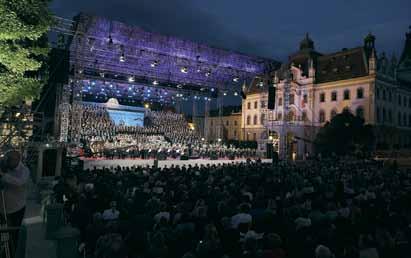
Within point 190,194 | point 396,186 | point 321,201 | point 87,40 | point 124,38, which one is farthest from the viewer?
point 124,38

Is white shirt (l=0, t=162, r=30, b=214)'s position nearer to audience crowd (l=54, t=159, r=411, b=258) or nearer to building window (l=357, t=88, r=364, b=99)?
audience crowd (l=54, t=159, r=411, b=258)

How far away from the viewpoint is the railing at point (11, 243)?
4301mm

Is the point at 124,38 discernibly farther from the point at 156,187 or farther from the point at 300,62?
the point at 300,62

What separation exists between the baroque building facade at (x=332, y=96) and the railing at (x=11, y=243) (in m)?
38.7

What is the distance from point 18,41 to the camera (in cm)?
1073

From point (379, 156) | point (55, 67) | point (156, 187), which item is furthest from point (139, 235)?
point (379, 156)

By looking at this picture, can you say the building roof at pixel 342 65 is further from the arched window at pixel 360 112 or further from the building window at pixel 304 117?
the building window at pixel 304 117

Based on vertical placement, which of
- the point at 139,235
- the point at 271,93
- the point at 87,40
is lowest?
the point at 139,235

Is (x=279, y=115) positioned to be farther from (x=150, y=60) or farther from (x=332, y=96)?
(x=150, y=60)

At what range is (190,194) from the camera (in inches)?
384

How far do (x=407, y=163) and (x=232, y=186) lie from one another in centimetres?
2661

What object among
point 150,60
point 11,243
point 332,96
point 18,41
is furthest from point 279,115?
point 11,243

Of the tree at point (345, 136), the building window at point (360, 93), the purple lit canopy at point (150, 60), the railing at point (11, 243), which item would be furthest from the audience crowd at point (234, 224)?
the building window at point (360, 93)

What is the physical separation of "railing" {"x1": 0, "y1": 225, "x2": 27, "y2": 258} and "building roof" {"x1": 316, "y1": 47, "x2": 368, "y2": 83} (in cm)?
4897
